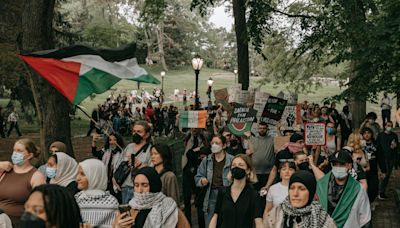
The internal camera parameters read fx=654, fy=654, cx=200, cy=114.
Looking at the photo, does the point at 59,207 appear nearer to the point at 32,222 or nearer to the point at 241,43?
the point at 32,222

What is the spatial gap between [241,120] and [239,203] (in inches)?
226

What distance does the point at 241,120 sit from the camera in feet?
39.0

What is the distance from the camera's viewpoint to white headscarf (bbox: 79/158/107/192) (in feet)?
18.0

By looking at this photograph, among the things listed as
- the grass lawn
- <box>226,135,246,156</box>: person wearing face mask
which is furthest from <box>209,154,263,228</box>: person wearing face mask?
the grass lawn

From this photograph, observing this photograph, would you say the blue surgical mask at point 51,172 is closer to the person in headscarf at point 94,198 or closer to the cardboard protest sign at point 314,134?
the person in headscarf at point 94,198

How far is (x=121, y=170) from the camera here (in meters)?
8.53

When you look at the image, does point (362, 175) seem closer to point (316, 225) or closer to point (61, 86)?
point (316, 225)

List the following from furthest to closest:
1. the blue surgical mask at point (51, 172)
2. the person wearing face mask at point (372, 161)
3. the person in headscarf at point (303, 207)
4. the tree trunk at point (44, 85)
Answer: the tree trunk at point (44, 85), the person wearing face mask at point (372, 161), the blue surgical mask at point (51, 172), the person in headscarf at point (303, 207)

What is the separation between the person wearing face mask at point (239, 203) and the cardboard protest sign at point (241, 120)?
5.20 meters

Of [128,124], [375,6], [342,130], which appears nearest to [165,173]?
[375,6]

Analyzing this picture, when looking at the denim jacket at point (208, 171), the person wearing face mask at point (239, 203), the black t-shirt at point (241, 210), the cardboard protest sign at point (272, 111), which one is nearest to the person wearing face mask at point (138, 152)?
the denim jacket at point (208, 171)

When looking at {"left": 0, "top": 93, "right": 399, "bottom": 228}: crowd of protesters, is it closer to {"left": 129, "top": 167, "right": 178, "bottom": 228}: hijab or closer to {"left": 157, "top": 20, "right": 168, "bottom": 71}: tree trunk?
{"left": 129, "top": 167, "right": 178, "bottom": 228}: hijab

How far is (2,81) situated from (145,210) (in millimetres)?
21961

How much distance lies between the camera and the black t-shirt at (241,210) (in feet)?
20.2
